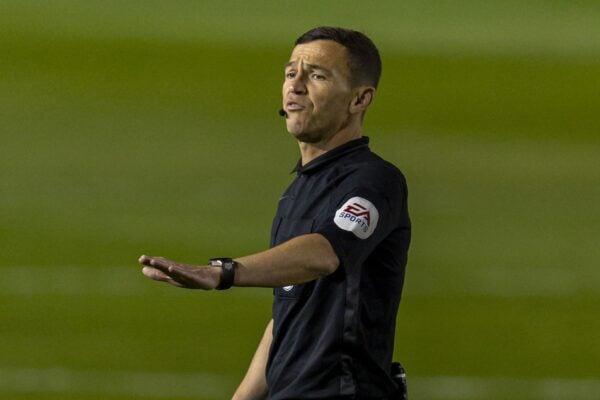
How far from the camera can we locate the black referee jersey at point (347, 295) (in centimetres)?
153

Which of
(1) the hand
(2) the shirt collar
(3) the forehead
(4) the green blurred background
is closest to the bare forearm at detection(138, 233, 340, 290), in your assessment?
(1) the hand

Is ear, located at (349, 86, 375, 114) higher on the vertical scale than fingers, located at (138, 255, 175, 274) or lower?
higher

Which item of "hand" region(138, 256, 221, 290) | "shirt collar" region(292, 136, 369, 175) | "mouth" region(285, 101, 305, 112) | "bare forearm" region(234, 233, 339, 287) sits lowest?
"hand" region(138, 256, 221, 290)

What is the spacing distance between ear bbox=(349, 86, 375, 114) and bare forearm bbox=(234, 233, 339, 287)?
26 cm

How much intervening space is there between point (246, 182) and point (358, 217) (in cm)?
76

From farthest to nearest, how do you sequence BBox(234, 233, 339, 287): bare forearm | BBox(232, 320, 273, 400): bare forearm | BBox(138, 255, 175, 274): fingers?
BBox(232, 320, 273, 400): bare forearm, BBox(234, 233, 339, 287): bare forearm, BBox(138, 255, 175, 274): fingers

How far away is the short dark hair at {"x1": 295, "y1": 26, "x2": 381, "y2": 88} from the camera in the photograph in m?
1.69

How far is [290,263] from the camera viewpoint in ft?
4.75

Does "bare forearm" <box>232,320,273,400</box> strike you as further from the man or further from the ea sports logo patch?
the ea sports logo patch

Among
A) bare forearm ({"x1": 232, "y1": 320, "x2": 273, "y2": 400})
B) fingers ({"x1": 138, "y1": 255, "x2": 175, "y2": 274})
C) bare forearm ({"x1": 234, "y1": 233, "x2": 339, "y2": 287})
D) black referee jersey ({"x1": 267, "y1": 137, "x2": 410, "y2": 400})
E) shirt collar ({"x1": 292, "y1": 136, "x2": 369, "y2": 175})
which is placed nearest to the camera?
fingers ({"x1": 138, "y1": 255, "x2": 175, "y2": 274})

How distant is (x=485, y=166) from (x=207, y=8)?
608mm

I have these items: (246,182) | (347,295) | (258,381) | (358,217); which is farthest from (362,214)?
(246,182)

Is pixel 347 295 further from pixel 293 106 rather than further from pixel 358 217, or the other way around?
pixel 293 106

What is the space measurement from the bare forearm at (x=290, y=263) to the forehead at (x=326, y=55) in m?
0.30
